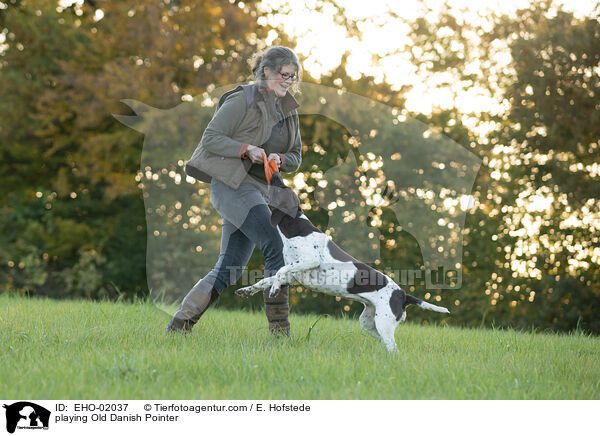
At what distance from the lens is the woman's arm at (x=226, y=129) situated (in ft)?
12.9

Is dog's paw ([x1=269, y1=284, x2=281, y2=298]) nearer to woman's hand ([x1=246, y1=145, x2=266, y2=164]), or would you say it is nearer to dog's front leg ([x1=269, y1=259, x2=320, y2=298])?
dog's front leg ([x1=269, y1=259, x2=320, y2=298])

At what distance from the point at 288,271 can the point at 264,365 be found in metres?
0.70

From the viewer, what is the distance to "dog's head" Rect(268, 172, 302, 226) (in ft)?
13.0

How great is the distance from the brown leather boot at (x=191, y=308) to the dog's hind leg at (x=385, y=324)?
119cm

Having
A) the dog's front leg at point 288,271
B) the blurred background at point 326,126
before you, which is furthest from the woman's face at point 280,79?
the blurred background at point 326,126

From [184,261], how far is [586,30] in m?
6.51

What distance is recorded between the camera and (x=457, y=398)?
3090mm

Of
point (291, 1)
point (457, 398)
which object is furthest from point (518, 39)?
point (457, 398)

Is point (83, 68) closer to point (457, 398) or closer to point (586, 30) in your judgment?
point (586, 30)

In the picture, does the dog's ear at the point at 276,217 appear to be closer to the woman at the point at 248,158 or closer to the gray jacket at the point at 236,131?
the woman at the point at 248,158

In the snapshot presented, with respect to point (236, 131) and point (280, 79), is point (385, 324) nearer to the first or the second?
point (236, 131)

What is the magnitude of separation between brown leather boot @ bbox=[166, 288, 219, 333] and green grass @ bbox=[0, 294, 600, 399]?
0.12 m

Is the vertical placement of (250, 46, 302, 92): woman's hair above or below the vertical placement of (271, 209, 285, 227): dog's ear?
above

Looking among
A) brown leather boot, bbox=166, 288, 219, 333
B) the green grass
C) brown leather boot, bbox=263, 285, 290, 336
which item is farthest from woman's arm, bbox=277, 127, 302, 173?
the green grass
